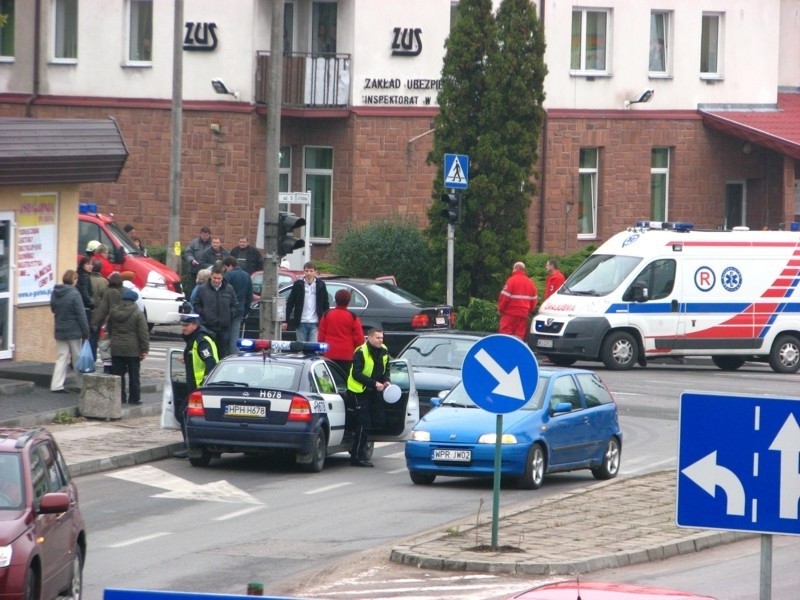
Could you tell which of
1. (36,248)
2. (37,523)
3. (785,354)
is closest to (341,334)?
(36,248)

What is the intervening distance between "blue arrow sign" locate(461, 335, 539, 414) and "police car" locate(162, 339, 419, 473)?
479 centimetres

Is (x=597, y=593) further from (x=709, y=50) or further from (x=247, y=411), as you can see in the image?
(x=709, y=50)

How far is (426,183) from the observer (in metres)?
38.1

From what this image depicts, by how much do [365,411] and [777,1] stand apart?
27.2m

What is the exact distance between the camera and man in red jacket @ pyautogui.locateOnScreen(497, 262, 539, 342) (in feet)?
94.2

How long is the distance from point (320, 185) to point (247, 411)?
22.1 metres

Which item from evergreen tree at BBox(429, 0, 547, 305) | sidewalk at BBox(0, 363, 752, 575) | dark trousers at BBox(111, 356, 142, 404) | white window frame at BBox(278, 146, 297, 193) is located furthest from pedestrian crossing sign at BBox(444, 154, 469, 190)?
white window frame at BBox(278, 146, 297, 193)

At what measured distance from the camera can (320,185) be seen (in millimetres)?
38906

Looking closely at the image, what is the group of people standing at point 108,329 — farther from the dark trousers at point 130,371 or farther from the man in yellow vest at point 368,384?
the man in yellow vest at point 368,384

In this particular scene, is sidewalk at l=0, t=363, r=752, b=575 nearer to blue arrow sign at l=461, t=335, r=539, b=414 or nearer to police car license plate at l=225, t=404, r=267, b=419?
blue arrow sign at l=461, t=335, r=539, b=414

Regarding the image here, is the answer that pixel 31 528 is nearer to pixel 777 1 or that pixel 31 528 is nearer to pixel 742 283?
pixel 742 283

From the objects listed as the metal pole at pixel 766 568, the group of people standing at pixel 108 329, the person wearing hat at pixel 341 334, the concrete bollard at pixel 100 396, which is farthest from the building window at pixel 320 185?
the metal pole at pixel 766 568

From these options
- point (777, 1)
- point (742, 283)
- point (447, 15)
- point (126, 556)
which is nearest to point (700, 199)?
point (777, 1)

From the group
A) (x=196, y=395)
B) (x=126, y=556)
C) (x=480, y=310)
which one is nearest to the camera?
(x=126, y=556)
